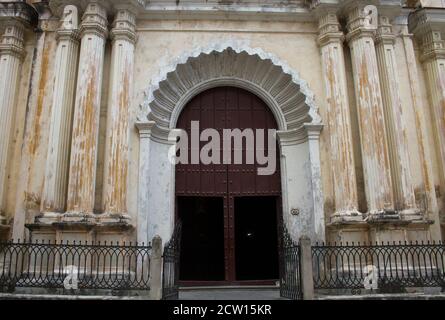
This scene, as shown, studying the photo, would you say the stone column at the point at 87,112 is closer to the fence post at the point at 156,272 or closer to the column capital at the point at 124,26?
the column capital at the point at 124,26

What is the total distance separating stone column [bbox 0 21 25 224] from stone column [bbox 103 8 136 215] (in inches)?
94.6

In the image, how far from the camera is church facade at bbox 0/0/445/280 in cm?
923

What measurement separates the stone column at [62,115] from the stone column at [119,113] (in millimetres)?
Answer: 867

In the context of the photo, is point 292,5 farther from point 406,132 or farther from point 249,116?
point 406,132

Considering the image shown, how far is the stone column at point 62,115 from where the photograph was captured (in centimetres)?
910

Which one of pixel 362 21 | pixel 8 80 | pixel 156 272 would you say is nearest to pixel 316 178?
pixel 362 21

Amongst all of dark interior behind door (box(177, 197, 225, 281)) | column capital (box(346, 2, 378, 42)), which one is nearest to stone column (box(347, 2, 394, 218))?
column capital (box(346, 2, 378, 42))

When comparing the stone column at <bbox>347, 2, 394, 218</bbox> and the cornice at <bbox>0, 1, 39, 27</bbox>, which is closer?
the stone column at <bbox>347, 2, 394, 218</bbox>

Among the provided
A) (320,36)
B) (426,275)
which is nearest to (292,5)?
(320,36)

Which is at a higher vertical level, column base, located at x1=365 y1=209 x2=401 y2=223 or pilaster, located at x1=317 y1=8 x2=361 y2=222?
pilaster, located at x1=317 y1=8 x2=361 y2=222

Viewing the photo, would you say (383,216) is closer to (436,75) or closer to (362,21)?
(436,75)

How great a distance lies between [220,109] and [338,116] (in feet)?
9.62

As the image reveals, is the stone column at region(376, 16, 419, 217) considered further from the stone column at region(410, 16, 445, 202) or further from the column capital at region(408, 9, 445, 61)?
the stone column at region(410, 16, 445, 202)

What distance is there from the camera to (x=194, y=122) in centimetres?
1087
